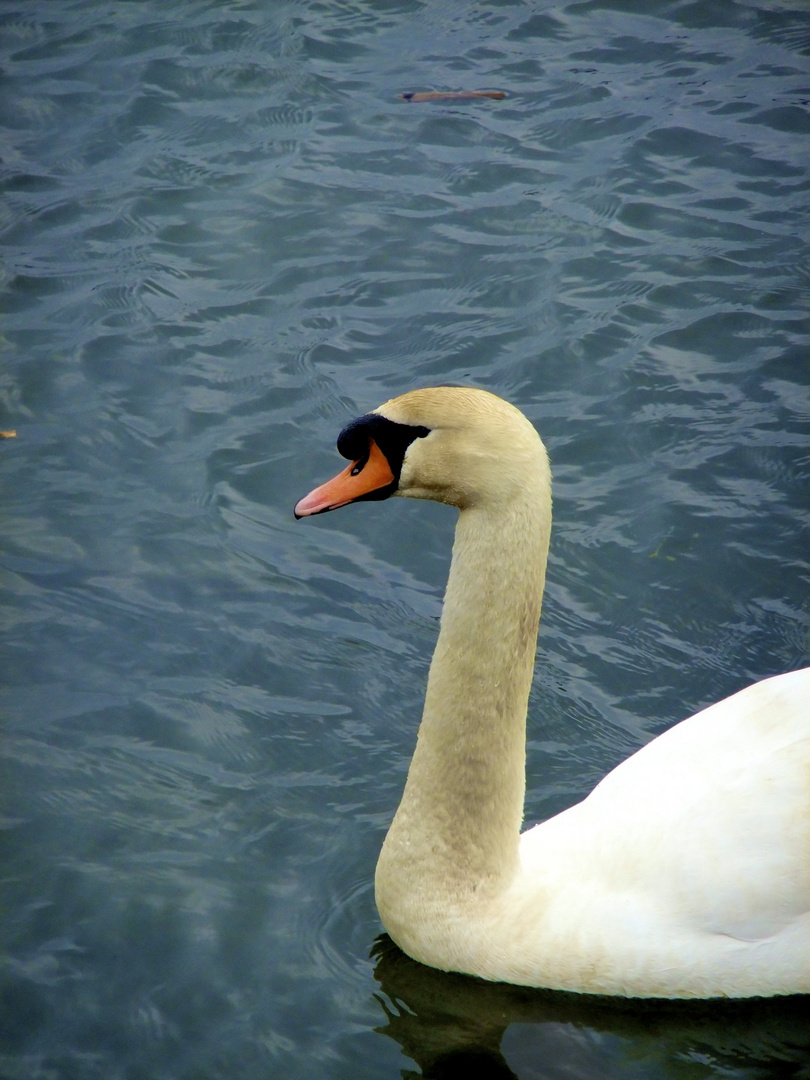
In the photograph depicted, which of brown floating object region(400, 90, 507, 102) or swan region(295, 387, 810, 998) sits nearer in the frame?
swan region(295, 387, 810, 998)

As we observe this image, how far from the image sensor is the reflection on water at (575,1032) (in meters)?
4.23

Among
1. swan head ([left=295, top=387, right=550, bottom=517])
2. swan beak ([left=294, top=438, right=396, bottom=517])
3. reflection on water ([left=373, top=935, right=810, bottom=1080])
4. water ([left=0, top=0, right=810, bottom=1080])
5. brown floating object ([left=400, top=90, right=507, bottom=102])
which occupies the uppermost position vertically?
swan head ([left=295, top=387, right=550, bottom=517])

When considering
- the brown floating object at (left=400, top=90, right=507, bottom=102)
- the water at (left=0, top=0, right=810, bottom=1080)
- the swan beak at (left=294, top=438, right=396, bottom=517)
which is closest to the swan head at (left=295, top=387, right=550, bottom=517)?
the swan beak at (left=294, top=438, right=396, bottom=517)

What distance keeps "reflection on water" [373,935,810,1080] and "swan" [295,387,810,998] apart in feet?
0.27

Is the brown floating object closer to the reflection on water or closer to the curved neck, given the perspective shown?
the curved neck

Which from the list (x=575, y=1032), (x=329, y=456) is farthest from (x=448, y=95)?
(x=575, y=1032)

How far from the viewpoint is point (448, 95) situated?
32.3ft

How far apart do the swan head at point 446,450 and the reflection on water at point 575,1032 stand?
169 centimetres

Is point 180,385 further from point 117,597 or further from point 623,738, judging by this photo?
point 623,738

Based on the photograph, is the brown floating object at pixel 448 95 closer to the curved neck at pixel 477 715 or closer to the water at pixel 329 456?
the water at pixel 329 456

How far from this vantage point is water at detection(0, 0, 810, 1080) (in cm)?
446

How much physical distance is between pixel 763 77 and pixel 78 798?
7766mm

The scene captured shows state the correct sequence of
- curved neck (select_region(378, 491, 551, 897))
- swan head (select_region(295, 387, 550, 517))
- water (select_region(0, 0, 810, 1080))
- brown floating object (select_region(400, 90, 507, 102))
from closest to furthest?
1. swan head (select_region(295, 387, 550, 517))
2. curved neck (select_region(378, 491, 551, 897))
3. water (select_region(0, 0, 810, 1080))
4. brown floating object (select_region(400, 90, 507, 102))

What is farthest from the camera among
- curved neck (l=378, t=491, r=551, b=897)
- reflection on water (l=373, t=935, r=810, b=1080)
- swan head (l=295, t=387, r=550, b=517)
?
reflection on water (l=373, t=935, r=810, b=1080)
